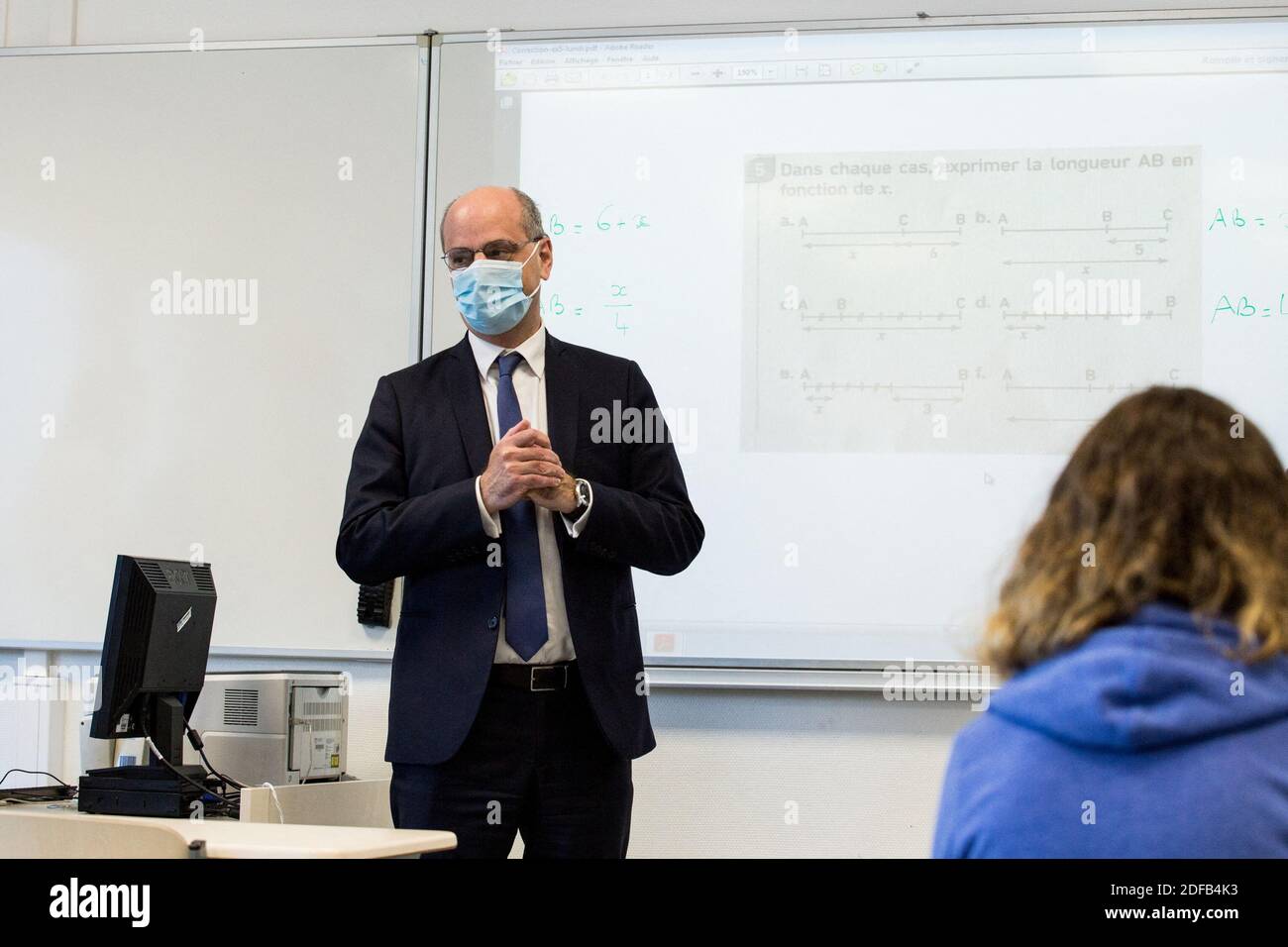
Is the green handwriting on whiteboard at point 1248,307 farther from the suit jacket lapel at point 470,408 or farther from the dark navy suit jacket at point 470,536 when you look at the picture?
the suit jacket lapel at point 470,408

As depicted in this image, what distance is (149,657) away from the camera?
7.63 ft

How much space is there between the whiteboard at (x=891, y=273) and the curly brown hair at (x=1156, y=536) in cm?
199

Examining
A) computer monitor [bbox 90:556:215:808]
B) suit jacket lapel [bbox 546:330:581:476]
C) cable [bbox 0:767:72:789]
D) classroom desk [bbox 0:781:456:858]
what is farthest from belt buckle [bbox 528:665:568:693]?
cable [bbox 0:767:72:789]

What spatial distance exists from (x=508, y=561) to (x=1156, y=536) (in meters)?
1.42

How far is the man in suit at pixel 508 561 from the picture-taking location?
2.24 meters

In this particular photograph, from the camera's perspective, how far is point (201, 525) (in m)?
3.47

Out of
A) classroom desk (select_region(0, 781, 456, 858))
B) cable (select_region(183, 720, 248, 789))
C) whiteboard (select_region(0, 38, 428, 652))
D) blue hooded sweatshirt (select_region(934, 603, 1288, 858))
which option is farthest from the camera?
whiteboard (select_region(0, 38, 428, 652))

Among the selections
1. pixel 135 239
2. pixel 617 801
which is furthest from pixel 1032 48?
pixel 135 239

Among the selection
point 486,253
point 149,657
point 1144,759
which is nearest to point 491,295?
point 486,253

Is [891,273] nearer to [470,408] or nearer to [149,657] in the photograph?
[470,408]

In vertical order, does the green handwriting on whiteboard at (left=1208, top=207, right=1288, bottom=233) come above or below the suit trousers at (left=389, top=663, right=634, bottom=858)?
above

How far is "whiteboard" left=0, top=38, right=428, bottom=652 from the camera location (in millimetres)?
3439

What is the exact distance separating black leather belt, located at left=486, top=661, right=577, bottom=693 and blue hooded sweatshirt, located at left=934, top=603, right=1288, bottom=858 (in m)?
1.29

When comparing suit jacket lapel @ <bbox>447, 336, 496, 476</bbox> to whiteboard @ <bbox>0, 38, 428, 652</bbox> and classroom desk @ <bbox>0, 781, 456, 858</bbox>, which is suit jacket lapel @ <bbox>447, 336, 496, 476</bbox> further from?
whiteboard @ <bbox>0, 38, 428, 652</bbox>
